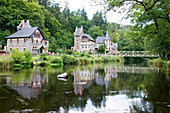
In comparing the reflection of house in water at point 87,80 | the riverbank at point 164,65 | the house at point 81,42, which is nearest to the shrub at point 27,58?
the reflection of house in water at point 87,80

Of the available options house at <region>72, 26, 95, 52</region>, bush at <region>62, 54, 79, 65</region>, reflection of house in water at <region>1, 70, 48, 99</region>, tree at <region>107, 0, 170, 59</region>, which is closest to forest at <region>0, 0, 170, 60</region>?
tree at <region>107, 0, 170, 59</region>

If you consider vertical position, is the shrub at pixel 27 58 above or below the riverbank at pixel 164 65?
above

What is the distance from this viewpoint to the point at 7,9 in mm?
51156

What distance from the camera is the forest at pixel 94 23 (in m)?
16.3

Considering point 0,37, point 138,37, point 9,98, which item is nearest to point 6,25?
point 0,37

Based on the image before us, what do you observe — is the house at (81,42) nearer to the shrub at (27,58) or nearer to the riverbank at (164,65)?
the riverbank at (164,65)

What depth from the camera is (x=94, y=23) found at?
98312 mm

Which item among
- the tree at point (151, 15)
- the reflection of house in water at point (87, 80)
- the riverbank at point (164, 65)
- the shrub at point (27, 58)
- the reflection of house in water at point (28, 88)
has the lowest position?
the reflection of house in water at point (87, 80)

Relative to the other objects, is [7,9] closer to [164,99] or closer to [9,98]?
[9,98]

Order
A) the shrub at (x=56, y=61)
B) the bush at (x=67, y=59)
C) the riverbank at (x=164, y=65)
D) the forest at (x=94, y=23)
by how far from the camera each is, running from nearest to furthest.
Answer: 1. the forest at (x=94, y=23)
2. the riverbank at (x=164, y=65)
3. the shrub at (x=56, y=61)
4. the bush at (x=67, y=59)

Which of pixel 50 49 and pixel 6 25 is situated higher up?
pixel 6 25

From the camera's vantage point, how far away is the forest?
16259mm

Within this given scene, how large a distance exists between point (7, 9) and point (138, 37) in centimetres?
4427

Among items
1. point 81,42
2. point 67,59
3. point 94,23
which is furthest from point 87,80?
point 94,23
